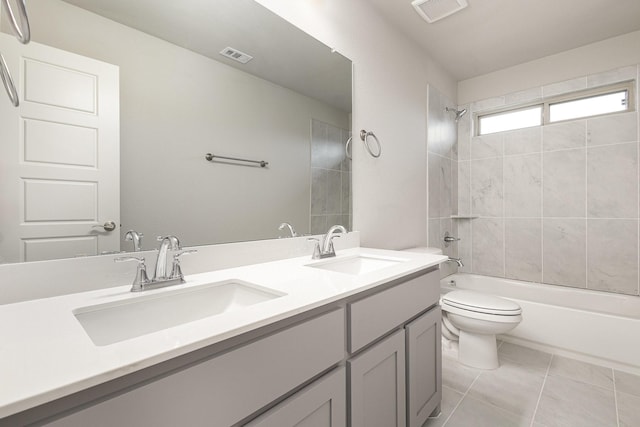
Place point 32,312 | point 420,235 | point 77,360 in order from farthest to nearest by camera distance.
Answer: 1. point 420,235
2. point 32,312
3. point 77,360

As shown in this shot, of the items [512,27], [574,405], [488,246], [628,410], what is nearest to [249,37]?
[512,27]

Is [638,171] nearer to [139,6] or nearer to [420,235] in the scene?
[420,235]

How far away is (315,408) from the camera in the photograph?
793 millimetres

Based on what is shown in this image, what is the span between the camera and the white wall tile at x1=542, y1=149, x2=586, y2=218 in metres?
2.57

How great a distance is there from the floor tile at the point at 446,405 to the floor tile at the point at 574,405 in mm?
379

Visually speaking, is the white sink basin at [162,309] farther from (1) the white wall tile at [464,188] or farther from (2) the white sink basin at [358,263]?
(1) the white wall tile at [464,188]

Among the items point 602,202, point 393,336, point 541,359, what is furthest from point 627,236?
point 393,336

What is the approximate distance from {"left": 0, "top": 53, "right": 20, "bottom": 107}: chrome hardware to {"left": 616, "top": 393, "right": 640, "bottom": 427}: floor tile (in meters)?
2.75

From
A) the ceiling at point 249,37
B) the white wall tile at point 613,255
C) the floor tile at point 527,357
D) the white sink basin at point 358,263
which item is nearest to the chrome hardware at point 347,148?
the ceiling at point 249,37

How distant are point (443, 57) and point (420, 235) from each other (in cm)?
168

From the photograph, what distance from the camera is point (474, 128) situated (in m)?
3.17

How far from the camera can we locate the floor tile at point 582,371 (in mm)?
1832

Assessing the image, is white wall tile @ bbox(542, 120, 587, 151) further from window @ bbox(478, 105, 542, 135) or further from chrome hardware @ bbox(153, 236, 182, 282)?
chrome hardware @ bbox(153, 236, 182, 282)

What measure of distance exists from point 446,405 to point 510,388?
Answer: 466mm
